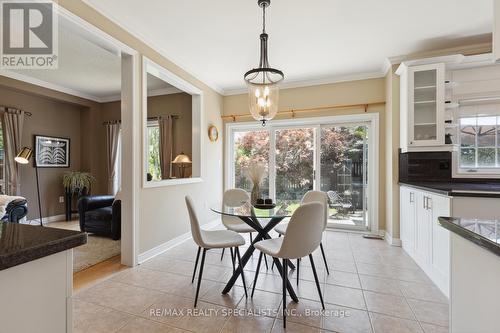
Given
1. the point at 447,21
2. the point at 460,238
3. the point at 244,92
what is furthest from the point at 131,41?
the point at 447,21

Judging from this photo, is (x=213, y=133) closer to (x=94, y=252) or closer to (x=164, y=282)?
(x=94, y=252)

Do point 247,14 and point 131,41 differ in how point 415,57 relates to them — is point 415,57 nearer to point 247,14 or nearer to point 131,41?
point 247,14

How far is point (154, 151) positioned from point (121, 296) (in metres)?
3.42

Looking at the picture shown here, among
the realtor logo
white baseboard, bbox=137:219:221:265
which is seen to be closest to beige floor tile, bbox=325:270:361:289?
white baseboard, bbox=137:219:221:265

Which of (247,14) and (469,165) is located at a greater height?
(247,14)

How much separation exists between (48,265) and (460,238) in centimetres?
148

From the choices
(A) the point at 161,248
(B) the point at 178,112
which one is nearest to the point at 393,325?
(A) the point at 161,248

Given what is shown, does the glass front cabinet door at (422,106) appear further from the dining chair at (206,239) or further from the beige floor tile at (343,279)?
the dining chair at (206,239)

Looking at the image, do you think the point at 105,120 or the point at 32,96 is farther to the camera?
the point at 105,120

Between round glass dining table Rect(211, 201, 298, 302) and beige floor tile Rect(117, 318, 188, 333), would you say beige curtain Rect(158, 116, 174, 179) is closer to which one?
round glass dining table Rect(211, 201, 298, 302)

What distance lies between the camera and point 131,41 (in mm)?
2674

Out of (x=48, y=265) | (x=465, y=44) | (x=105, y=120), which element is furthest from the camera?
(x=105, y=120)

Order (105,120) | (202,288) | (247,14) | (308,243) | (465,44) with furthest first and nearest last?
(105,120) < (465,44) < (247,14) < (202,288) < (308,243)

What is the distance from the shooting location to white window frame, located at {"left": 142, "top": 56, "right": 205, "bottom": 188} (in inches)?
112
